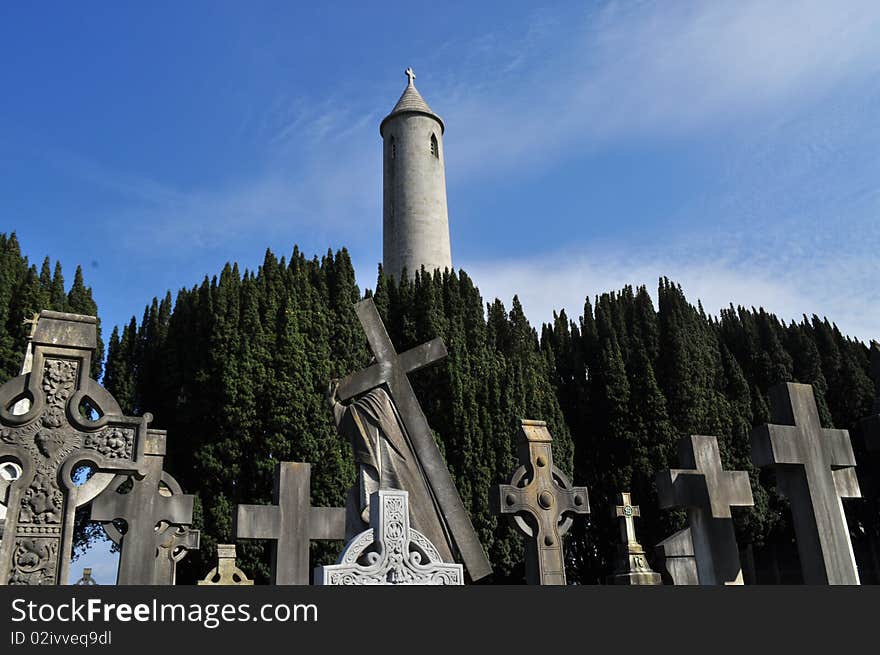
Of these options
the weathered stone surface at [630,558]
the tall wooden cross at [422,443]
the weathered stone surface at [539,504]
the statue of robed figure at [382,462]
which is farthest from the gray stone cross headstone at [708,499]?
the weathered stone surface at [630,558]

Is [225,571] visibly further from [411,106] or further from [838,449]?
[411,106]

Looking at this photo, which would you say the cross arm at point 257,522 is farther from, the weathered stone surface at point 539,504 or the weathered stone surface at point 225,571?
the weathered stone surface at point 225,571

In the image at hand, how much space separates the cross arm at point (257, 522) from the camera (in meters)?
6.93

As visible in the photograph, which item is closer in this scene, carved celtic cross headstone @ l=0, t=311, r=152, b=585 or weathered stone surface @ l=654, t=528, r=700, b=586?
carved celtic cross headstone @ l=0, t=311, r=152, b=585

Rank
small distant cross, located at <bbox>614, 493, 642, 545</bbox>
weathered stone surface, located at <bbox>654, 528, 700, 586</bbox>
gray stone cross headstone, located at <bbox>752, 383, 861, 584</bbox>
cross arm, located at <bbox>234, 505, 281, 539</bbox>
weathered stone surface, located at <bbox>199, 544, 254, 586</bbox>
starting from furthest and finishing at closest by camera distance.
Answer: small distant cross, located at <bbox>614, 493, 642, 545</bbox> < weathered stone surface, located at <bbox>199, 544, 254, 586</bbox> < weathered stone surface, located at <bbox>654, 528, 700, 586</bbox> < cross arm, located at <bbox>234, 505, 281, 539</bbox> < gray stone cross headstone, located at <bbox>752, 383, 861, 584</bbox>

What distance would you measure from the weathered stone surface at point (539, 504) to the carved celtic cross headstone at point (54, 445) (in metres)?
3.98

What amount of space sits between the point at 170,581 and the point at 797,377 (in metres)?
20.0

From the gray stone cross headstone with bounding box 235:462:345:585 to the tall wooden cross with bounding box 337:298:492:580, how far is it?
3.29 feet

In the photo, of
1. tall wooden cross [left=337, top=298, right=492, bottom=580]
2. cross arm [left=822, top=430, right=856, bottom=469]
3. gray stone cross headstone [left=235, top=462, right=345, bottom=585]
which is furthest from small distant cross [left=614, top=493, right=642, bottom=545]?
cross arm [left=822, top=430, right=856, bottom=469]

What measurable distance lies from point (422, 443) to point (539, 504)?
1.73 metres

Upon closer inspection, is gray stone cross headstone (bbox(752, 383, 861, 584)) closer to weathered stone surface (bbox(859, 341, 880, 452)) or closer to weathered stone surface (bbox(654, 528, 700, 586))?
weathered stone surface (bbox(859, 341, 880, 452))

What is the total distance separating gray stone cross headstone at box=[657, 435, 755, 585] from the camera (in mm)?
6945

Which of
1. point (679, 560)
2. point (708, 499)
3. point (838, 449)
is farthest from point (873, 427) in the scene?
point (679, 560)
